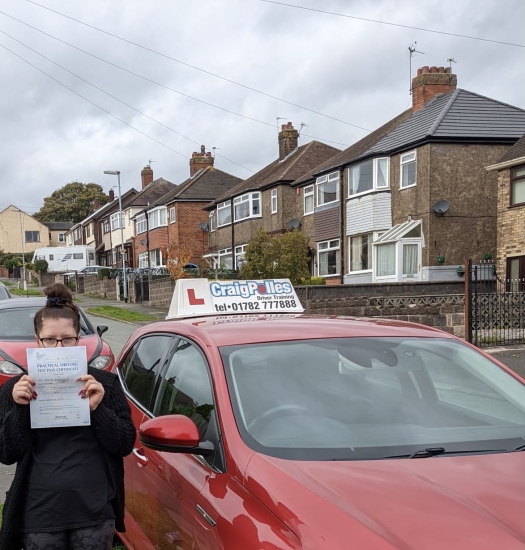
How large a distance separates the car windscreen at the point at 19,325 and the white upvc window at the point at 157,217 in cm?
3739

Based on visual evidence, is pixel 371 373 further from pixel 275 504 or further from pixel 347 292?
pixel 347 292

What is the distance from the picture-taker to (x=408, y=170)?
82.5 ft

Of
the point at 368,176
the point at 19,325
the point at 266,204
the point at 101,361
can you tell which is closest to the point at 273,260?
the point at 368,176

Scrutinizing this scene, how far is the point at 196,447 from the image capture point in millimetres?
2615

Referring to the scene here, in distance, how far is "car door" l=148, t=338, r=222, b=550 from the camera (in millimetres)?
2633

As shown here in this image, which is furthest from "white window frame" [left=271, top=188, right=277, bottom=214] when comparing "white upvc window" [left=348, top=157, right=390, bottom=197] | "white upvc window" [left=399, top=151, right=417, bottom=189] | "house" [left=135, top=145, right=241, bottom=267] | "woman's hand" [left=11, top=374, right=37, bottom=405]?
"woman's hand" [left=11, top=374, right=37, bottom=405]

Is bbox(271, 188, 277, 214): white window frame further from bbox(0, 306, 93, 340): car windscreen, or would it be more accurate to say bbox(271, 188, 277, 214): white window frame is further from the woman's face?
the woman's face

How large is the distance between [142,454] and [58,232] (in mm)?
90071

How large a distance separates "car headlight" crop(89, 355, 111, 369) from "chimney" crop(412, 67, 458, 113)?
76.8 feet

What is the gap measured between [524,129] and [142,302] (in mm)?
20529

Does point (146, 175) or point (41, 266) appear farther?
point (146, 175)

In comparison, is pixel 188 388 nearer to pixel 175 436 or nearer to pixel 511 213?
pixel 175 436

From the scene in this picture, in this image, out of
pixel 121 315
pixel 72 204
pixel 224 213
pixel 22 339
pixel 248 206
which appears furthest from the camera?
pixel 72 204

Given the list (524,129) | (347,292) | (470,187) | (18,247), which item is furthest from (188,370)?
(18,247)
